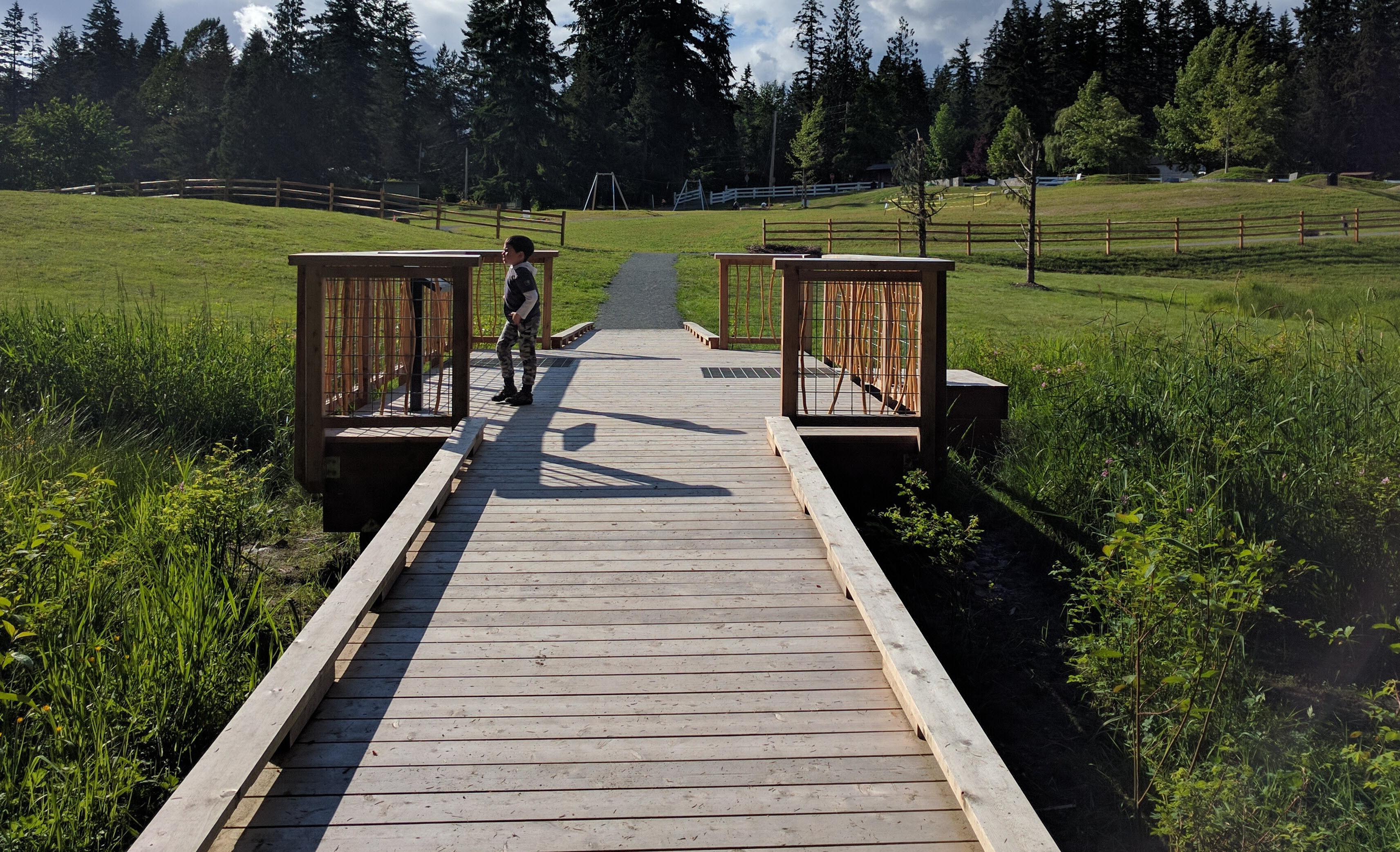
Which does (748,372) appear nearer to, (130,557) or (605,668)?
(130,557)

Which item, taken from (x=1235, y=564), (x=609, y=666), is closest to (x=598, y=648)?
(x=609, y=666)

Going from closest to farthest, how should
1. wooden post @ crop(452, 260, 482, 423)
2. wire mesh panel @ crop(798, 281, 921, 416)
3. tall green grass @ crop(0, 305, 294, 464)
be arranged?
wooden post @ crop(452, 260, 482, 423) < wire mesh panel @ crop(798, 281, 921, 416) < tall green grass @ crop(0, 305, 294, 464)

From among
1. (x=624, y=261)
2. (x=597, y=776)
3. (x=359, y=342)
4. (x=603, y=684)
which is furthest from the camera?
(x=624, y=261)

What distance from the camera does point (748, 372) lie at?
10141mm

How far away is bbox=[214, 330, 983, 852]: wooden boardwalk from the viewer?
9.16ft

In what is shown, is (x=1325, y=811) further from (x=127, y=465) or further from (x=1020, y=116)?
(x=1020, y=116)

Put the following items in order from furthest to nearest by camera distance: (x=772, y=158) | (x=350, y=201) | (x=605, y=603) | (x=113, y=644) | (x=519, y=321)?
(x=772, y=158) → (x=350, y=201) → (x=519, y=321) → (x=113, y=644) → (x=605, y=603)

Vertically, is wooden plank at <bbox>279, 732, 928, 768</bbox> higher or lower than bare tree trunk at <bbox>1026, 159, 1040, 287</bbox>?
lower

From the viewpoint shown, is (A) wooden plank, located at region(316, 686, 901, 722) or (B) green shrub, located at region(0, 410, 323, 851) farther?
(B) green shrub, located at region(0, 410, 323, 851)

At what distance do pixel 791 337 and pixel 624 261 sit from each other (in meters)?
24.1

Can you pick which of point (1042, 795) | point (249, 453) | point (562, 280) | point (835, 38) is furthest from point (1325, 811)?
point (835, 38)

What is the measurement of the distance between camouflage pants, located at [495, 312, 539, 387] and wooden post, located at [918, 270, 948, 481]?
125 inches

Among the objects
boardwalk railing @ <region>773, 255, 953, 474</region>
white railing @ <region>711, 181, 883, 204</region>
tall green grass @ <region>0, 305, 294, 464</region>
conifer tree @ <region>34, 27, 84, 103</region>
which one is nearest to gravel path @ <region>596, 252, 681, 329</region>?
tall green grass @ <region>0, 305, 294, 464</region>

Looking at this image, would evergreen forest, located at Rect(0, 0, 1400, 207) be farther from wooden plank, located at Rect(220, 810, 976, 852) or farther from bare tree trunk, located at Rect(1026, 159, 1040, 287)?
wooden plank, located at Rect(220, 810, 976, 852)
